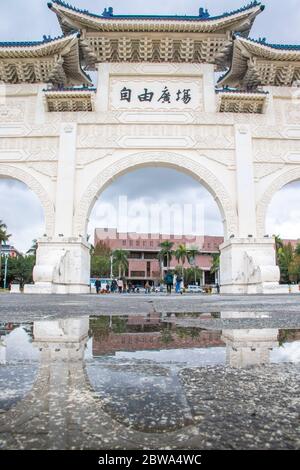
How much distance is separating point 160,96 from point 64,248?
640cm

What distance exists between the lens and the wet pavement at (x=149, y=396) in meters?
0.45

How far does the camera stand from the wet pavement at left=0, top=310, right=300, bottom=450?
0.45 meters

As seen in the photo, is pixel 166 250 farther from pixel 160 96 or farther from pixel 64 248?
pixel 64 248

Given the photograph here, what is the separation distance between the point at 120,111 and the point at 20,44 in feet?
13.2

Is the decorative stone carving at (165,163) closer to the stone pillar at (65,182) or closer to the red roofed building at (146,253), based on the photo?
the stone pillar at (65,182)

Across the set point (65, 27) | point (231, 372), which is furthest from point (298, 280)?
point (231, 372)

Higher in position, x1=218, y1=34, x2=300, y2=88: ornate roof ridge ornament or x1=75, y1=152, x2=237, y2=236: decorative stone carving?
x1=218, y1=34, x2=300, y2=88: ornate roof ridge ornament

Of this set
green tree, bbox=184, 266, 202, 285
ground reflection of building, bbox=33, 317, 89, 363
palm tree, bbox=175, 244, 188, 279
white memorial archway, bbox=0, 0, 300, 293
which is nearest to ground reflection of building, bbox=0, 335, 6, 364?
ground reflection of building, bbox=33, 317, 89, 363

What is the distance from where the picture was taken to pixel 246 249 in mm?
11016

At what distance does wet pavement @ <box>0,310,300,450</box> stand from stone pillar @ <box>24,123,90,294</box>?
9469 millimetres

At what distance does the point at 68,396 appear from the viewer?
61 cm

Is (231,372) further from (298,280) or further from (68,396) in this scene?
(298,280)

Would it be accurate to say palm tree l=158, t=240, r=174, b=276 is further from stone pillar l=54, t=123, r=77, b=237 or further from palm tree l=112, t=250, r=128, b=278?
stone pillar l=54, t=123, r=77, b=237

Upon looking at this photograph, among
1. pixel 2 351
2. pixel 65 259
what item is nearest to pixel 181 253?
pixel 65 259
